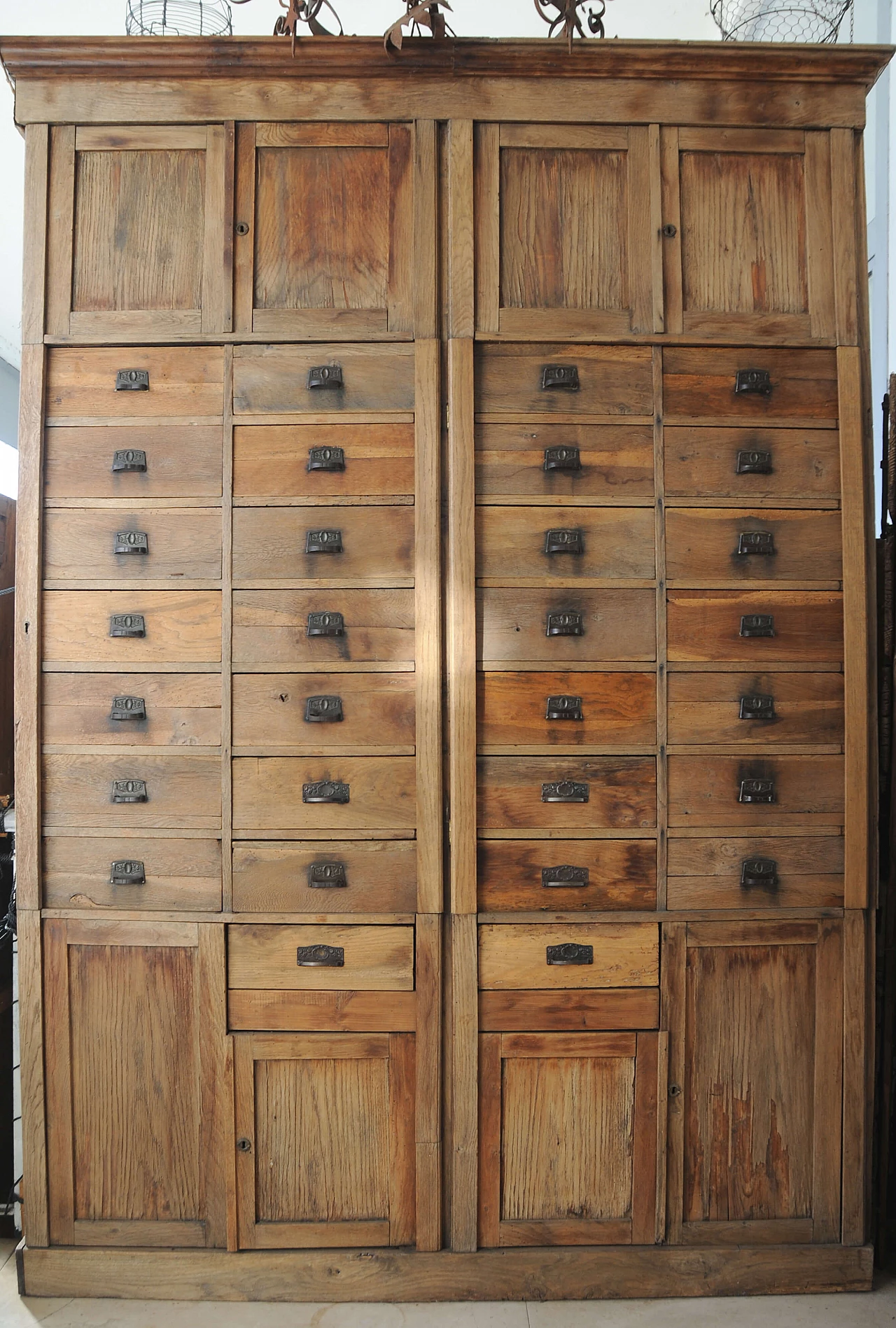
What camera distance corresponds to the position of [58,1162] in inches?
78.0

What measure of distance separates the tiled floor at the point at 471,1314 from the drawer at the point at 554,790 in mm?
1073

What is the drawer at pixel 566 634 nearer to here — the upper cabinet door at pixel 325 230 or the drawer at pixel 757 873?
the drawer at pixel 757 873

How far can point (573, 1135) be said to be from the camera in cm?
197

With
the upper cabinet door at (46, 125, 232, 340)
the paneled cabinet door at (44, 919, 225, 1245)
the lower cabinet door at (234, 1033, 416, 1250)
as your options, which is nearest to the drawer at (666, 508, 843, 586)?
the upper cabinet door at (46, 125, 232, 340)

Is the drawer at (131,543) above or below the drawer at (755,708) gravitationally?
above

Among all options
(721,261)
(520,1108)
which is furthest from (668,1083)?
(721,261)

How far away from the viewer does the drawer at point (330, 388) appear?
199 cm

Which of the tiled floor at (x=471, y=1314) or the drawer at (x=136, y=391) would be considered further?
the drawer at (x=136, y=391)

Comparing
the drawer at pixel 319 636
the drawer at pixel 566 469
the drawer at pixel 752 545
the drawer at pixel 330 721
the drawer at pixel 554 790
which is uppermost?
the drawer at pixel 566 469

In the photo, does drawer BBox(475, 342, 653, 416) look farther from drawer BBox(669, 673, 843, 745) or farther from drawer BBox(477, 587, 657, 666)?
drawer BBox(669, 673, 843, 745)

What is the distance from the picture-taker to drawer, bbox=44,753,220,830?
1966 mm

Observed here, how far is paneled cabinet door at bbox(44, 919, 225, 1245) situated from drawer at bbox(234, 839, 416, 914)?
0.22 meters

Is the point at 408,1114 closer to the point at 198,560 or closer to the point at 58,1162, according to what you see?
the point at 58,1162

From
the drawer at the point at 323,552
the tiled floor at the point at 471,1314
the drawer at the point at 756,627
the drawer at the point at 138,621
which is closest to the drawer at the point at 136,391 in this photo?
the drawer at the point at 323,552
